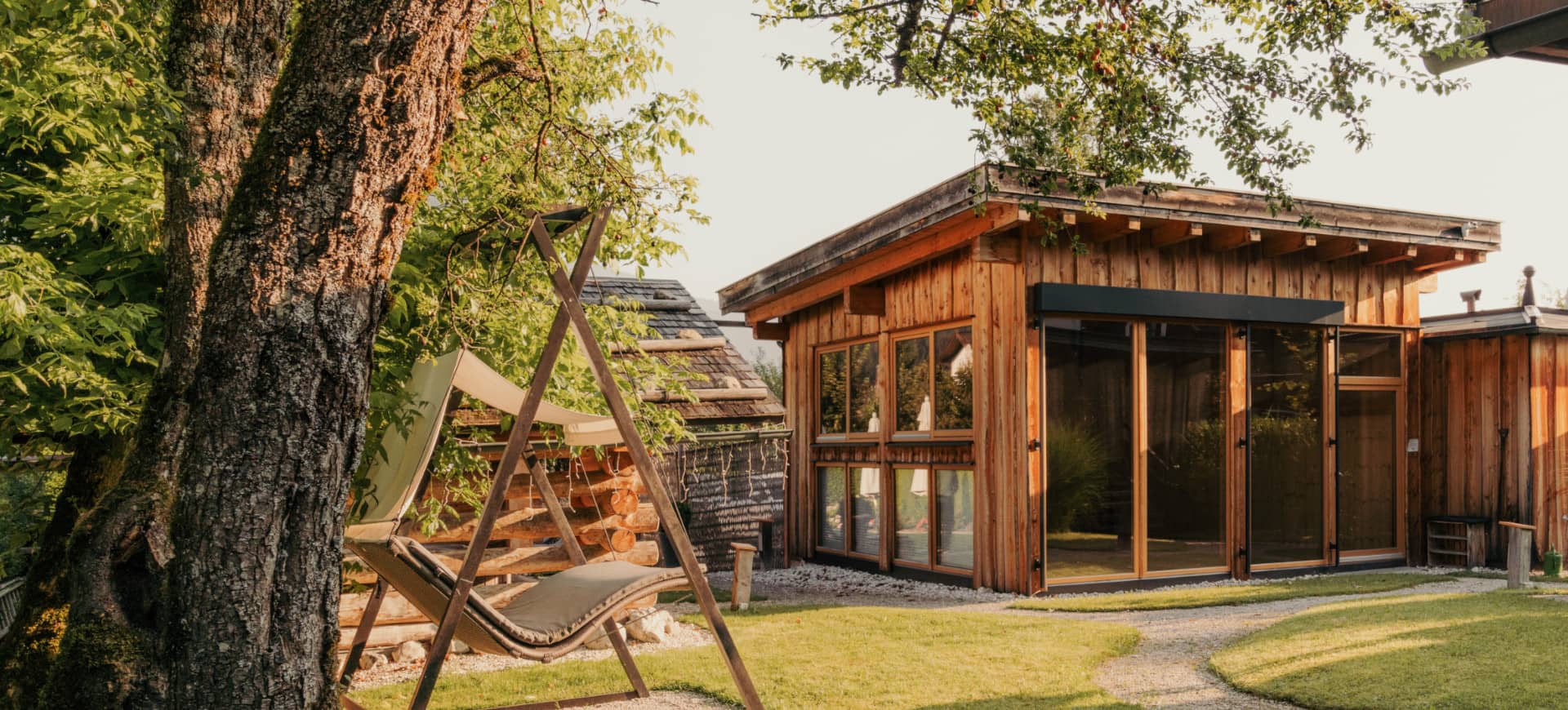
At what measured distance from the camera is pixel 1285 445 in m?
9.67

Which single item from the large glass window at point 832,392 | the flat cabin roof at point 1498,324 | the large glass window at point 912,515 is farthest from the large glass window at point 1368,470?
the large glass window at point 832,392

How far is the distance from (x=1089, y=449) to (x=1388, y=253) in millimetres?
3596

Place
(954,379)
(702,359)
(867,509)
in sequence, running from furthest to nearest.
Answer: (702,359) → (867,509) → (954,379)

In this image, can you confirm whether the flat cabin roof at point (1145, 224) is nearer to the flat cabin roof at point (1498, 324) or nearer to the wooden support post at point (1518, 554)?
the flat cabin roof at point (1498, 324)

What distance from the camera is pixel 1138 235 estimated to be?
913 cm

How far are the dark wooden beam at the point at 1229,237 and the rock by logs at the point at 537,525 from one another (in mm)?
5169

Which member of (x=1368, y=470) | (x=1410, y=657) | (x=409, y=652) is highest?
(x=1368, y=470)

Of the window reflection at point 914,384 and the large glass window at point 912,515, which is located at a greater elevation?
the window reflection at point 914,384

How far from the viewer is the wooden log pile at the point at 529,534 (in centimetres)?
653

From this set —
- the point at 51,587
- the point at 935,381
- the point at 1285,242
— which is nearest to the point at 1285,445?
the point at 1285,242

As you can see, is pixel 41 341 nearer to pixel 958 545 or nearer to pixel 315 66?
pixel 315 66

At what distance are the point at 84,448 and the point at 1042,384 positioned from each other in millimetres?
6337

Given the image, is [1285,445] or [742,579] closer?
[742,579]

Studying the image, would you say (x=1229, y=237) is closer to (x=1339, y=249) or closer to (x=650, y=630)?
(x=1339, y=249)
